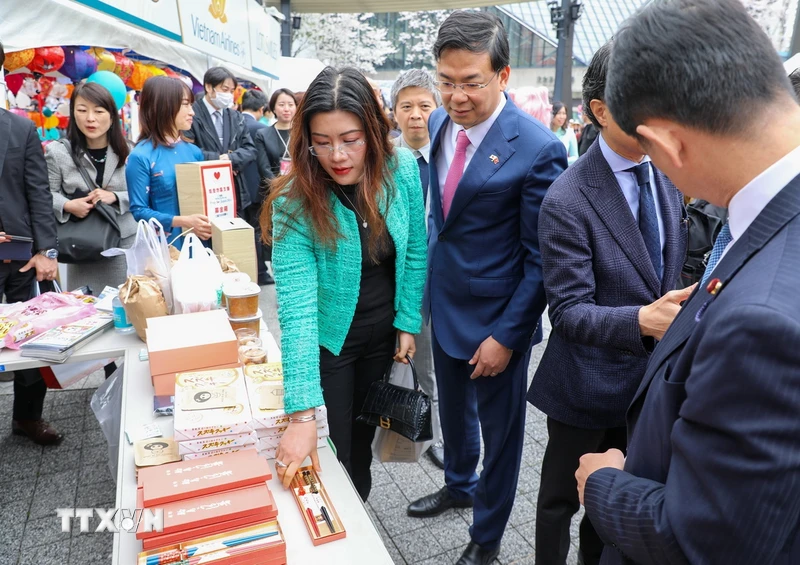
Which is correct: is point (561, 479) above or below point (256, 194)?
below

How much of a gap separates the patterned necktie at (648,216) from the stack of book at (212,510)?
4.02ft

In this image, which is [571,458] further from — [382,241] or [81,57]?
[81,57]

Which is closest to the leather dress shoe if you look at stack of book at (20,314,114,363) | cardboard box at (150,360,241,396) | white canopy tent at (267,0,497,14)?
stack of book at (20,314,114,363)

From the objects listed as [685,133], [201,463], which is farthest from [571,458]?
[685,133]

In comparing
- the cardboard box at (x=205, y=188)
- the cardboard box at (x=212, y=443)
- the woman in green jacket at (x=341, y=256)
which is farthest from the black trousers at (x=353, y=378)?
the cardboard box at (x=205, y=188)

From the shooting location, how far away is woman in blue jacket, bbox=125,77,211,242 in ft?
11.5

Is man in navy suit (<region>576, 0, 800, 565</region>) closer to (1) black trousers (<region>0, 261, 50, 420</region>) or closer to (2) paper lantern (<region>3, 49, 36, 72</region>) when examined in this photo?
(1) black trousers (<region>0, 261, 50, 420</region>)

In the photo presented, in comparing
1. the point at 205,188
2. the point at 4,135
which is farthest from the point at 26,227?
the point at 205,188

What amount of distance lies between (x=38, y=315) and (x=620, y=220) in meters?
2.45

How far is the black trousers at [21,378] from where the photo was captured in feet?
9.95

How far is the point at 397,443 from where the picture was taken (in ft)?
7.06

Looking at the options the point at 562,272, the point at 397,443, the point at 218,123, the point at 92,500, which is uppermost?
the point at 218,123

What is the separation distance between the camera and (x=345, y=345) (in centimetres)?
191

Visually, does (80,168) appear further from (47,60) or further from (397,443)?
(397,443)
